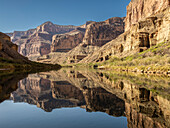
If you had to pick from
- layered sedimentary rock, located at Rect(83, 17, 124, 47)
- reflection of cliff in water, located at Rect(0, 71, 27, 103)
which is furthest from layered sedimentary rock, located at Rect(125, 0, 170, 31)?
reflection of cliff in water, located at Rect(0, 71, 27, 103)

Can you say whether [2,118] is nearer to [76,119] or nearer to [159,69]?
[76,119]

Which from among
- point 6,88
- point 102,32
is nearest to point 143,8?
point 102,32

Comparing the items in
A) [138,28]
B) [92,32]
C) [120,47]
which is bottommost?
[120,47]

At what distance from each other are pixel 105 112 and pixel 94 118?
0.91 metres

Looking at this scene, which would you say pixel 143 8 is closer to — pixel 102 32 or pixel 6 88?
pixel 102 32

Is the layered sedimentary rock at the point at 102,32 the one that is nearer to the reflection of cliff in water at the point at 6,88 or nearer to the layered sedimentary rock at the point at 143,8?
the layered sedimentary rock at the point at 143,8

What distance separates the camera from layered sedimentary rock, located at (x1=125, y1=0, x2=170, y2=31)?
84.7 m

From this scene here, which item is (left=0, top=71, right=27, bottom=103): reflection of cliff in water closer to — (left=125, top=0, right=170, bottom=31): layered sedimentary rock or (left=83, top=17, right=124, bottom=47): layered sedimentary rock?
(left=125, top=0, right=170, bottom=31): layered sedimentary rock

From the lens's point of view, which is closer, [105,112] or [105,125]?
[105,125]

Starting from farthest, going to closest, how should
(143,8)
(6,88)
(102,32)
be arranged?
(102,32)
(143,8)
(6,88)

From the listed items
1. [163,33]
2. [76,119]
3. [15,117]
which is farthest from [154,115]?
[163,33]

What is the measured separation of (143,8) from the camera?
378ft

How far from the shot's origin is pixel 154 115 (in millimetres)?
5598

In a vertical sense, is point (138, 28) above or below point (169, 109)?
above
